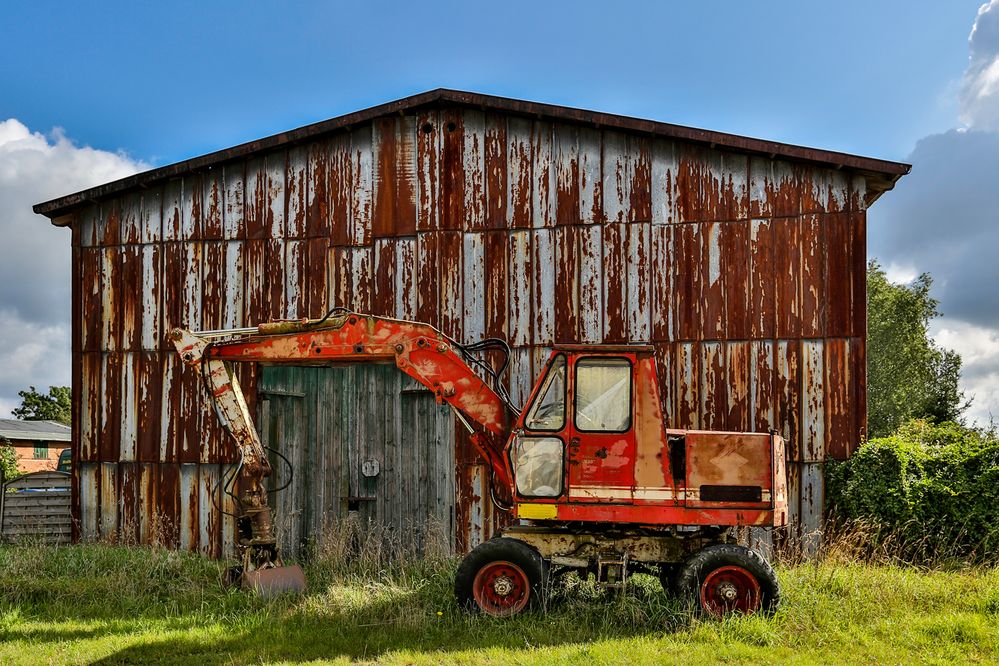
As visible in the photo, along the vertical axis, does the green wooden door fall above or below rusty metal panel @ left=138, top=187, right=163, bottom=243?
below

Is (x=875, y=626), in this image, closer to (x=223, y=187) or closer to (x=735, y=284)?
(x=735, y=284)

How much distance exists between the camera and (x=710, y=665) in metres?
6.52

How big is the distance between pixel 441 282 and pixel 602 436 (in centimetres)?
481

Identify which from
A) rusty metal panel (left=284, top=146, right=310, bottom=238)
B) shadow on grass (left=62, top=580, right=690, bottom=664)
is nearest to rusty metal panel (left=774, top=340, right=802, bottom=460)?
shadow on grass (left=62, top=580, right=690, bottom=664)

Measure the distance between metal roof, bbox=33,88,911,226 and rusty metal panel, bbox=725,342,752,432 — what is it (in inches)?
109

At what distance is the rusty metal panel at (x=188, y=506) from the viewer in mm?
12094

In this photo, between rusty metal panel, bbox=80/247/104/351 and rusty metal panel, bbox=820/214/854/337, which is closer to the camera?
rusty metal panel, bbox=820/214/854/337

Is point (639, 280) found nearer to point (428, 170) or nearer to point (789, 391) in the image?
point (789, 391)

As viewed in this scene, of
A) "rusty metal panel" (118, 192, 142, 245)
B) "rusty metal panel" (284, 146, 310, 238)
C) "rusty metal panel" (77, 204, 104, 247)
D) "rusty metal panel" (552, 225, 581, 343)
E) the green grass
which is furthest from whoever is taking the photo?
"rusty metal panel" (77, 204, 104, 247)

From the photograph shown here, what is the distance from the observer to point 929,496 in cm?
1019

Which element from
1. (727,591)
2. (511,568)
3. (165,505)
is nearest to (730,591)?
(727,591)

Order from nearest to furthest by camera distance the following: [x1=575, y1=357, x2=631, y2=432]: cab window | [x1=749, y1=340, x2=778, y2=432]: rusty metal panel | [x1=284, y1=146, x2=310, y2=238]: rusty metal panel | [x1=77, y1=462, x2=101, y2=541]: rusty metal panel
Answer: [x1=575, y1=357, x2=631, y2=432]: cab window → [x1=749, y1=340, x2=778, y2=432]: rusty metal panel → [x1=284, y1=146, x2=310, y2=238]: rusty metal panel → [x1=77, y1=462, x2=101, y2=541]: rusty metal panel

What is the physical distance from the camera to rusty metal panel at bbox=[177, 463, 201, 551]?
476 inches

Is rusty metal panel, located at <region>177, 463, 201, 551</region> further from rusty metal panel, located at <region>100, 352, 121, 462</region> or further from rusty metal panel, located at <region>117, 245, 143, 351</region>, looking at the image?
rusty metal panel, located at <region>117, 245, 143, 351</region>
